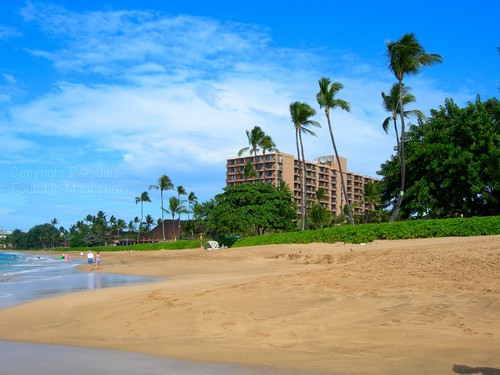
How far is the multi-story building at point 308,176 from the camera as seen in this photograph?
119m

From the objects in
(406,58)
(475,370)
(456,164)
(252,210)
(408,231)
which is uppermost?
(406,58)

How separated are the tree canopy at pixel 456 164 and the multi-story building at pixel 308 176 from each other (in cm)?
7510

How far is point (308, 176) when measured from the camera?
4966 inches

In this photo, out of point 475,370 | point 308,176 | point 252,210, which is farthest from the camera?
point 308,176

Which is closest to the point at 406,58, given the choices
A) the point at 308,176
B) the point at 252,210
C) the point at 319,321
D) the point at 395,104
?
the point at 395,104

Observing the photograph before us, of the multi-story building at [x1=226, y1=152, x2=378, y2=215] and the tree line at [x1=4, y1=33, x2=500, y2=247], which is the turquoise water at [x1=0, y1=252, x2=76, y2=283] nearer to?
the tree line at [x1=4, y1=33, x2=500, y2=247]

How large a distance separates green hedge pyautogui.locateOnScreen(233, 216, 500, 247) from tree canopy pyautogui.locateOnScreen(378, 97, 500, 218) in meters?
5.35

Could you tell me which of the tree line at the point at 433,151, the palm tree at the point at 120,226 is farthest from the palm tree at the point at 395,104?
the palm tree at the point at 120,226

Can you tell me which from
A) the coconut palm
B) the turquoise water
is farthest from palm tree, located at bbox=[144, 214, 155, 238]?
the turquoise water

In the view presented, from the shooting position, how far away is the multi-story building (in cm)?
11925

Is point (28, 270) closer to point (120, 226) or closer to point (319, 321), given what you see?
point (319, 321)

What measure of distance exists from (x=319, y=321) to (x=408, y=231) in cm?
2029

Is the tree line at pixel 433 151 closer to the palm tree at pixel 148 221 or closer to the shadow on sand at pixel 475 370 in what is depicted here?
the shadow on sand at pixel 475 370

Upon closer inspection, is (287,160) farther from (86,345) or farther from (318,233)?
(86,345)
